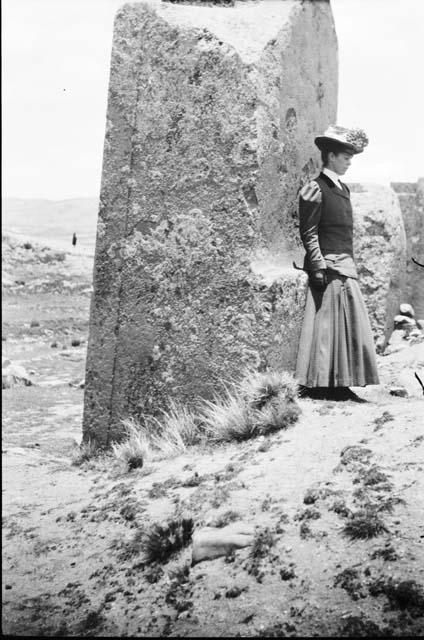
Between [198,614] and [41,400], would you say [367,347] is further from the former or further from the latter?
[41,400]

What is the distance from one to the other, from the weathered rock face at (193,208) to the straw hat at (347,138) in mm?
259

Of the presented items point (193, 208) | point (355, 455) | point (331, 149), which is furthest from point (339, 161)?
point (355, 455)

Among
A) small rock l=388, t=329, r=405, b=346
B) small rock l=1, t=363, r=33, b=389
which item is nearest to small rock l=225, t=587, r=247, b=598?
small rock l=388, t=329, r=405, b=346

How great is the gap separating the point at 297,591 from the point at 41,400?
Result: 285 inches

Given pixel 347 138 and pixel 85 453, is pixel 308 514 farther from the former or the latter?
pixel 347 138

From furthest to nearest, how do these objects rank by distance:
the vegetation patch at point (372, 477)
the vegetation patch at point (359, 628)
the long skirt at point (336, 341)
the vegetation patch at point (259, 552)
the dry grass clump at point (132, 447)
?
the long skirt at point (336, 341)
the dry grass clump at point (132, 447)
the vegetation patch at point (372, 477)
the vegetation patch at point (259, 552)
the vegetation patch at point (359, 628)

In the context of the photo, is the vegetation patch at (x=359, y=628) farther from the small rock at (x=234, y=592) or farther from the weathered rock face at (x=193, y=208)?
the weathered rock face at (x=193, y=208)

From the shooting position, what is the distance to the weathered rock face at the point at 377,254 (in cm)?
951

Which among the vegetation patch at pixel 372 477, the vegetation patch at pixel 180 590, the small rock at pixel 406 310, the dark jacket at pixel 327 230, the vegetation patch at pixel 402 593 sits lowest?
the vegetation patch at pixel 180 590

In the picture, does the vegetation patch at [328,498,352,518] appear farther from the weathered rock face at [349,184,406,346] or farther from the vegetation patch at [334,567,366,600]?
the weathered rock face at [349,184,406,346]

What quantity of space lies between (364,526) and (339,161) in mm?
3512

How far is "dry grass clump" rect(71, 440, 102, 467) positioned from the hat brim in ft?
9.63

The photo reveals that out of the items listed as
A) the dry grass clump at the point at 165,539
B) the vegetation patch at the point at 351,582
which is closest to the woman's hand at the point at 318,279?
the dry grass clump at the point at 165,539

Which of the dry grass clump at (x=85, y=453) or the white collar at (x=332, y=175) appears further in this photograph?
the white collar at (x=332, y=175)
